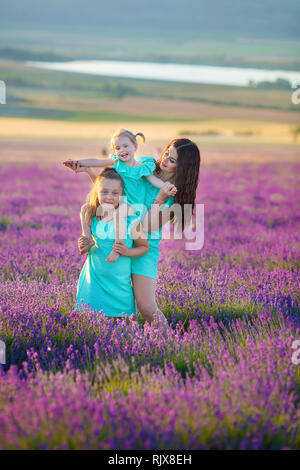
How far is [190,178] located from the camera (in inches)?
158

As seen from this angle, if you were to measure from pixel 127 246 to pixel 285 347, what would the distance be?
4.72 feet

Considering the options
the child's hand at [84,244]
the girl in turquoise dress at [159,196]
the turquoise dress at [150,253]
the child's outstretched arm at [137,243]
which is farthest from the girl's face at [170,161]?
the child's hand at [84,244]

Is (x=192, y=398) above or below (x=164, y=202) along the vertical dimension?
below

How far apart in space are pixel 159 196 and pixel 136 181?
0.24 m

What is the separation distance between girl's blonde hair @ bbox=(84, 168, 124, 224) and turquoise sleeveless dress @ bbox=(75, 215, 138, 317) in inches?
2.5

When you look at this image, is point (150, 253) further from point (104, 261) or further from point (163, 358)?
point (163, 358)

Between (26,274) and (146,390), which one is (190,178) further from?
(26,274)

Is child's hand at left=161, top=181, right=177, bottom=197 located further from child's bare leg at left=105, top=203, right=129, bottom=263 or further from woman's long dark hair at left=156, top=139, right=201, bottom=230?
child's bare leg at left=105, top=203, right=129, bottom=263

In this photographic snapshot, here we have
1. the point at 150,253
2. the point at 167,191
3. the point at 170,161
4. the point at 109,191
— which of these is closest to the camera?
the point at 167,191

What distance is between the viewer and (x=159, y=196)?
3.97 meters

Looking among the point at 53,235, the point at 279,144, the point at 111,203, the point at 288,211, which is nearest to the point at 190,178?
the point at 111,203

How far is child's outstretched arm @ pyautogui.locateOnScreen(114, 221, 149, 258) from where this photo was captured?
12.8ft

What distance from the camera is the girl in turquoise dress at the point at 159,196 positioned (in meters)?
3.98

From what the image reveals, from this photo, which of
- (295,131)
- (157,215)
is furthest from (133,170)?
(295,131)
